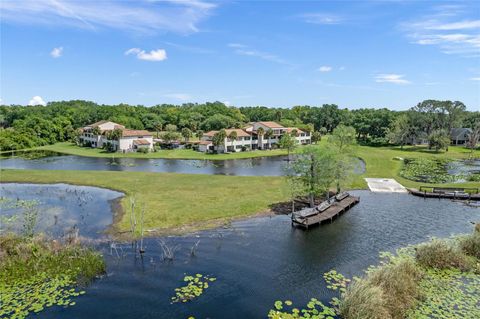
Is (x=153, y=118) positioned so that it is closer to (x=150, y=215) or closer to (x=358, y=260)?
(x=150, y=215)

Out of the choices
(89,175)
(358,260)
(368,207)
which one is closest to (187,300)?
(358,260)

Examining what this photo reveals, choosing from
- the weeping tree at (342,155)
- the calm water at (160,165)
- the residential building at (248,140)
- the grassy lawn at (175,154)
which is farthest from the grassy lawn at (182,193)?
the residential building at (248,140)

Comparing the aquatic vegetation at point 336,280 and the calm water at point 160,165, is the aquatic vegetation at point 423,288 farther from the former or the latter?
the calm water at point 160,165

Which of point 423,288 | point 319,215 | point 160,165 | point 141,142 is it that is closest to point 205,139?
point 141,142

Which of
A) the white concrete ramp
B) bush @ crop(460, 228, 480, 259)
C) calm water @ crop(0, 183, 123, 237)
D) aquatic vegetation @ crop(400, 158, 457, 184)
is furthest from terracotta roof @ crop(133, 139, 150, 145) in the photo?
bush @ crop(460, 228, 480, 259)

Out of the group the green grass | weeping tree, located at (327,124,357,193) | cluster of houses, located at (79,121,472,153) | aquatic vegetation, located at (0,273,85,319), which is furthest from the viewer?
cluster of houses, located at (79,121,472,153)

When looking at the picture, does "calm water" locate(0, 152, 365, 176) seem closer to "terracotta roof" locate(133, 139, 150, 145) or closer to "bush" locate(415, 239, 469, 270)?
"terracotta roof" locate(133, 139, 150, 145)

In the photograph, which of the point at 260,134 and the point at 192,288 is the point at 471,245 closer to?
the point at 192,288
